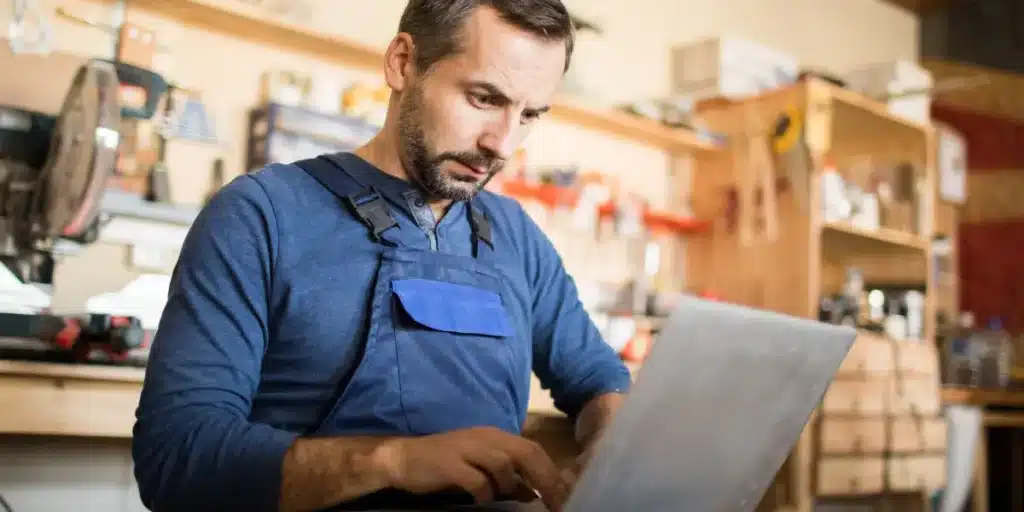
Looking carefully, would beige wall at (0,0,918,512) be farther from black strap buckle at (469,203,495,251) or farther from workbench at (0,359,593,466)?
black strap buckle at (469,203,495,251)

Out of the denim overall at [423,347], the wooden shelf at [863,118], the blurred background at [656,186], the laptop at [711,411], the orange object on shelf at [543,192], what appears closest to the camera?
the laptop at [711,411]

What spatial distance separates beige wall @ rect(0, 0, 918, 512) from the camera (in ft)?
5.81

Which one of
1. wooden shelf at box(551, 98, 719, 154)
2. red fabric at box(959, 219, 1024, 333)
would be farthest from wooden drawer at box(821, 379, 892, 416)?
red fabric at box(959, 219, 1024, 333)

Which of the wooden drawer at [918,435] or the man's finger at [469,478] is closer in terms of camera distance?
the man's finger at [469,478]

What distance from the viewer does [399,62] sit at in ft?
3.64

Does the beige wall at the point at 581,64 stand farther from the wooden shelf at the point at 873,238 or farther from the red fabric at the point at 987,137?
the wooden shelf at the point at 873,238

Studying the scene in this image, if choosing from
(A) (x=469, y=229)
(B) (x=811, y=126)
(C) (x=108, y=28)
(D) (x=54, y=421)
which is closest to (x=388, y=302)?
(A) (x=469, y=229)

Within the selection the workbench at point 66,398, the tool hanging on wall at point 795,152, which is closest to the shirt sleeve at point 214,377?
the workbench at point 66,398

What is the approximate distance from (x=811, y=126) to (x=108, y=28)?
2059mm

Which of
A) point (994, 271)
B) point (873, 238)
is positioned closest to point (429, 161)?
point (873, 238)

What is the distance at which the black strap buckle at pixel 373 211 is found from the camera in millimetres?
1005

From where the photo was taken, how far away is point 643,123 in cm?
279

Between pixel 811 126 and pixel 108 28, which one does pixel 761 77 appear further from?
pixel 108 28

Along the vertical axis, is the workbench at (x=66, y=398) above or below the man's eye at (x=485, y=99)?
below
